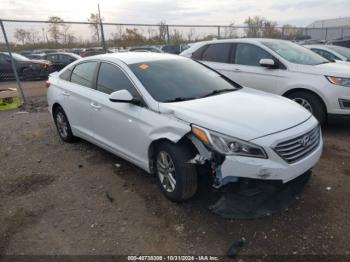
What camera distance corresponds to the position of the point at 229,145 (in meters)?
3.04

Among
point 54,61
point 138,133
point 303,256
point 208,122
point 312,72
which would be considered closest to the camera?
point 303,256

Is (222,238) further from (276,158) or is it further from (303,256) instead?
(276,158)

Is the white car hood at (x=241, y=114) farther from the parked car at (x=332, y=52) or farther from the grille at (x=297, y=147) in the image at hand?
the parked car at (x=332, y=52)

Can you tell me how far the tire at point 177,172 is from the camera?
329cm

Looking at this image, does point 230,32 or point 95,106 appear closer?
point 95,106

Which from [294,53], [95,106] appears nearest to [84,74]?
[95,106]

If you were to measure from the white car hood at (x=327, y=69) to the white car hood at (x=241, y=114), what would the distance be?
7.35ft

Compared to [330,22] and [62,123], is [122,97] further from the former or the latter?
[330,22]

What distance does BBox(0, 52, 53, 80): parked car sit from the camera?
15586 millimetres

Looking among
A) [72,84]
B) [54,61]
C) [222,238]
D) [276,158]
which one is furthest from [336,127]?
[54,61]

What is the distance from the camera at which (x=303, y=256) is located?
9.08 ft

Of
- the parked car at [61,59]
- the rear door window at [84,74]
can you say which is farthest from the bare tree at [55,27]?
the rear door window at [84,74]

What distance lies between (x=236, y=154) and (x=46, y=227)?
2.09 meters

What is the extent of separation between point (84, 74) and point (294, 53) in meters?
4.13
